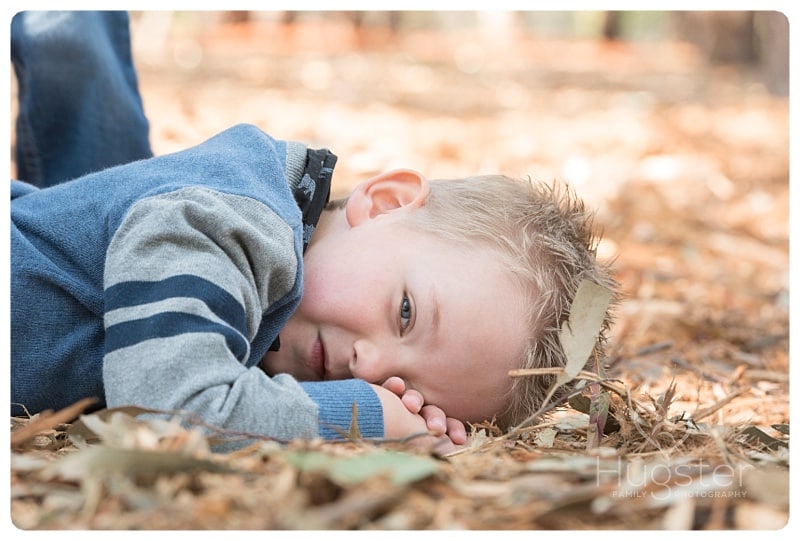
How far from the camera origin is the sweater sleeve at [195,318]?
4.83ft

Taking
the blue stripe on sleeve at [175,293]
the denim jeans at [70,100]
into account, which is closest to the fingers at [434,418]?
the blue stripe on sleeve at [175,293]

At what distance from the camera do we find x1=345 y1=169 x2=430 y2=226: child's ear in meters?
1.98

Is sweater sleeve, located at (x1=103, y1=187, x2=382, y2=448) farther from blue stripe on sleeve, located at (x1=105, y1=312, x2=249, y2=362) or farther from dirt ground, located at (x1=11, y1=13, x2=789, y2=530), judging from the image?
dirt ground, located at (x1=11, y1=13, x2=789, y2=530)

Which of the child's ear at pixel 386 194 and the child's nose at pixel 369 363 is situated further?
the child's ear at pixel 386 194

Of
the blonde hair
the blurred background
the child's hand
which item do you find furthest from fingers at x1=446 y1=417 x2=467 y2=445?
the blurred background

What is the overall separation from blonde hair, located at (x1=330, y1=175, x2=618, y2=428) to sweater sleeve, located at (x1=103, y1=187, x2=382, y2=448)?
369mm

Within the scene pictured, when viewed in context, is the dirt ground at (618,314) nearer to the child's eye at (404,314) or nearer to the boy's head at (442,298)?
the boy's head at (442,298)

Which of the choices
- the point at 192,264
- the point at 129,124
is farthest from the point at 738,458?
the point at 129,124

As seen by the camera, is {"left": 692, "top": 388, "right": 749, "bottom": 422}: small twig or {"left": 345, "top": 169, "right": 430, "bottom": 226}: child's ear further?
{"left": 345, "top": 169, "right": 430, "bottom": 226}: child's ear

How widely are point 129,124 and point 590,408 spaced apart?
191 cm

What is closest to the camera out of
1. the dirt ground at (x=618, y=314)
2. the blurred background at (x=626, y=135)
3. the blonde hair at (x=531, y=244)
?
the dirt ground at (x=618, y=314)

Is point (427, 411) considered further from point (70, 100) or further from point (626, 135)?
point (626, 135)

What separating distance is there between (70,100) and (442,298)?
5.74ft

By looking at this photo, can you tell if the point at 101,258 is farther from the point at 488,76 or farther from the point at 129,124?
the point at 488,76
